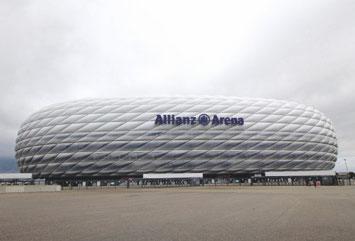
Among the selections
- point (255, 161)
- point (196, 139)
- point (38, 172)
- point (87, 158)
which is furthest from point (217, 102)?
point (38, 172)

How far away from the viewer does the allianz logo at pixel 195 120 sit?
74250 millimetres

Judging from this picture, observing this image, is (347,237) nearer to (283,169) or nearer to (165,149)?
(165,149)

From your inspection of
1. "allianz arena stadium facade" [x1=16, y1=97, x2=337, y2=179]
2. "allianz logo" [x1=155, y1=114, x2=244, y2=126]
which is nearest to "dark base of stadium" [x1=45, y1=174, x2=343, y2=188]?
"allianz arena stadium facade" [x1=16, y1=97, x2=337, y2=179]

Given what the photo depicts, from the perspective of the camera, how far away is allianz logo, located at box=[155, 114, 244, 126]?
74.2 m

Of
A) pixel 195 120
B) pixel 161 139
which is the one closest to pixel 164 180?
pixel 161 139

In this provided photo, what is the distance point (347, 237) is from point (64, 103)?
79.4 meters

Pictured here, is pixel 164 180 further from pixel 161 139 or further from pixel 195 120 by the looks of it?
pixel 195 120

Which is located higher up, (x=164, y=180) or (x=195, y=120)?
(x=195, y=120)

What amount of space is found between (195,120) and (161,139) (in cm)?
815

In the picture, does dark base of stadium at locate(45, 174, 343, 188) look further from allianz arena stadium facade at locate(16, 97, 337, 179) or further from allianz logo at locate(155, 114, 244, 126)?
allianz logo at locate(155, 114, 244, 126)

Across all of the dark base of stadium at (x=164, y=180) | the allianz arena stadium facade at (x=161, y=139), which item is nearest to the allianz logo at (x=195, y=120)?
the allianz arena stadium facade at (x=161, y=139)

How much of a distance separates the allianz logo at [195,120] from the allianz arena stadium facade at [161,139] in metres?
0.21

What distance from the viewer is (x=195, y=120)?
75000 millimetres

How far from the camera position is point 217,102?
78812 millimetres
